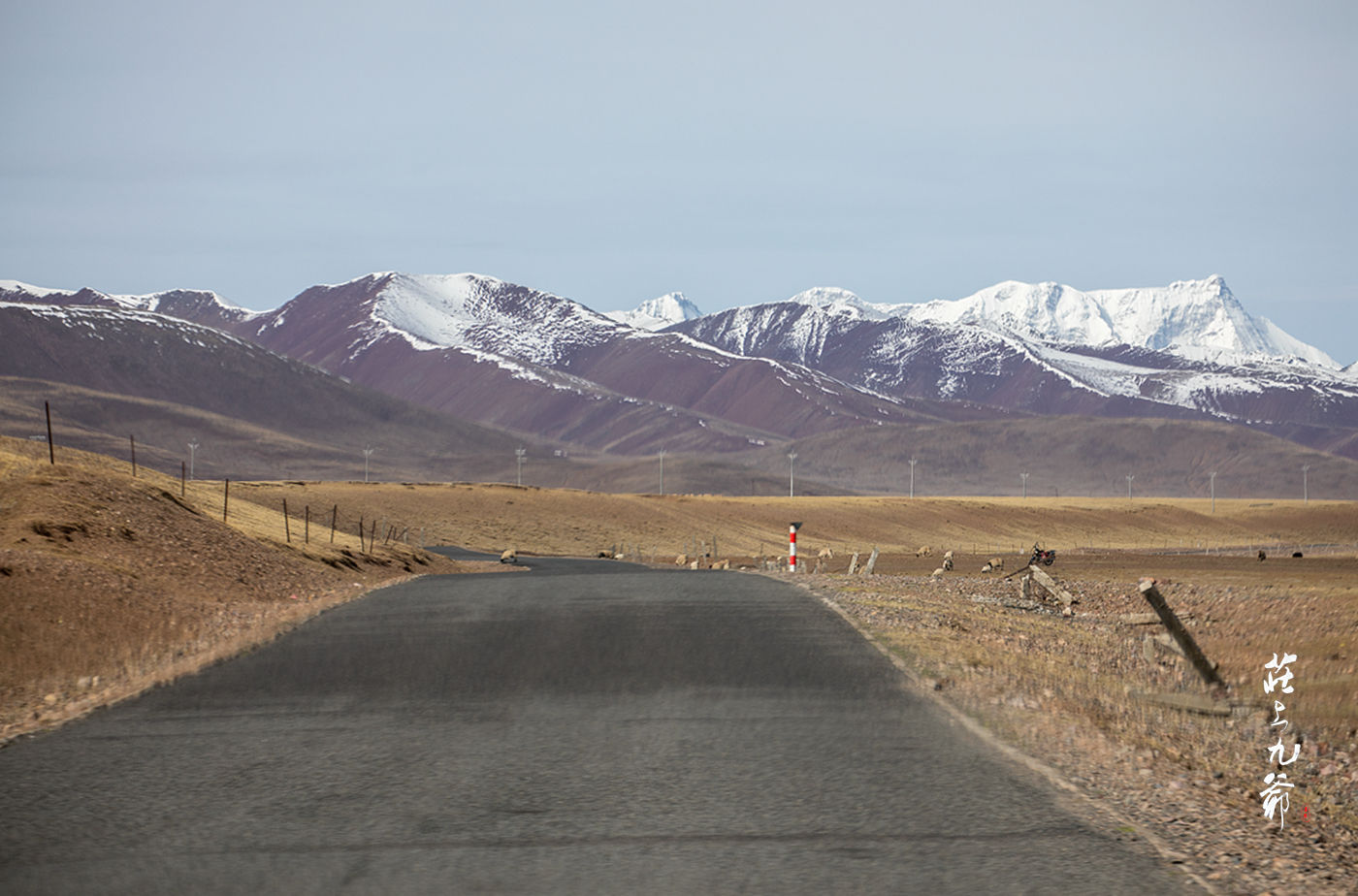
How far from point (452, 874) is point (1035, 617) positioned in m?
20.8

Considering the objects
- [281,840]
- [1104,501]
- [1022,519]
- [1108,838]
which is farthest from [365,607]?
[1104,501]

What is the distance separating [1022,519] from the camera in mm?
128375

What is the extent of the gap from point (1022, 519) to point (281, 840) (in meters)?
126

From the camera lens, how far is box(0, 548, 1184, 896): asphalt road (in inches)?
266

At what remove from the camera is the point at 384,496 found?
101938 millimetres

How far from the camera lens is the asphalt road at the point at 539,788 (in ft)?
22.1

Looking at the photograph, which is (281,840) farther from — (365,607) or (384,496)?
(384,496)

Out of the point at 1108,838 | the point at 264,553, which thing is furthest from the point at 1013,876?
the point at 264,553

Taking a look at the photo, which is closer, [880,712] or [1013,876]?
[1013,876]

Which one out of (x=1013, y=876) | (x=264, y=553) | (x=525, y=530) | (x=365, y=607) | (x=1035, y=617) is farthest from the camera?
(x=525, y=530)

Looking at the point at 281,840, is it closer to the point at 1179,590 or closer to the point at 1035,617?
the point at 1035,617

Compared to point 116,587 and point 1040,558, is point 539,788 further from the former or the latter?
point 1040,558

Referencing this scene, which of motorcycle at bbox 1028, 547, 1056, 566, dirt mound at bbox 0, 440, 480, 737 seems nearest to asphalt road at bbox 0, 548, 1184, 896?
dirt mound at bbox 0, 440, 480, 737

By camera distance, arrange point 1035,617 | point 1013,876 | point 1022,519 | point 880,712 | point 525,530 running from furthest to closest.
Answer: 1. point 1022,519
2. point 525,530
3. point 1035,617
4. point 880,712
5. point 1013,876
